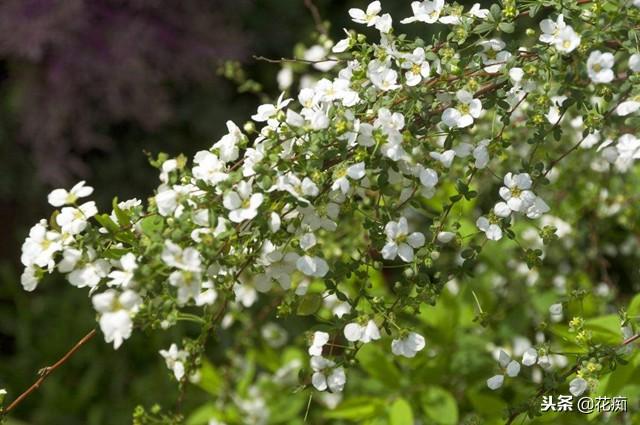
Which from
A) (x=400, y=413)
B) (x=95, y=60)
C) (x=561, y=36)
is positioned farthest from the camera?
(x=95, y=60)

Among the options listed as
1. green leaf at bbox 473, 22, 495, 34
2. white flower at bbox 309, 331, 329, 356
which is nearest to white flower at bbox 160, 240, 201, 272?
white flower at bbox 309, 331, 329, 356

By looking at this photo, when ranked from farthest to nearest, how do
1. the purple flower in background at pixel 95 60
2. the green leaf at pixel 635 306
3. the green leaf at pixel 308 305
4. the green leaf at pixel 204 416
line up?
the purple flower in background at pixel 95 60 < the green leaf at pixel 204 416 < the green leaf at pixel 635 306 < the green leaf at pixel 308 305

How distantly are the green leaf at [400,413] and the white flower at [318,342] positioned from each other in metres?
0.43

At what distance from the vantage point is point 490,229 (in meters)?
1.00

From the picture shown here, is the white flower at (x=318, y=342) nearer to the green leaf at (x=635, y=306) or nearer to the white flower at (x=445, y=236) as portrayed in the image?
the white flower at (x=445, y=236)

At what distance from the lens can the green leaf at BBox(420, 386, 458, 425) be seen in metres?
1.37

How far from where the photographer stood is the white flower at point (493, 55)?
99cm

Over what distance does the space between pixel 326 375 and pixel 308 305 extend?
92 mm

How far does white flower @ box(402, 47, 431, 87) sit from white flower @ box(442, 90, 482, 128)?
0.05 meters

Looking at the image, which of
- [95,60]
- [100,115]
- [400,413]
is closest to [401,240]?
[400,413]

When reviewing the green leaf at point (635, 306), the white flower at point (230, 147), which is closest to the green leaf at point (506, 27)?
the white flower at point (230, 147)

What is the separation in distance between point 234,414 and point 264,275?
2.75 feet

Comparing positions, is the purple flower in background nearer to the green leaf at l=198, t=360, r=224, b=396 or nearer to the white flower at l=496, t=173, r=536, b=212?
the green leaf at l=198, t=360, r=224, b=396

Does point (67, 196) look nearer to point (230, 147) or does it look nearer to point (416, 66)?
point (230, 147)
